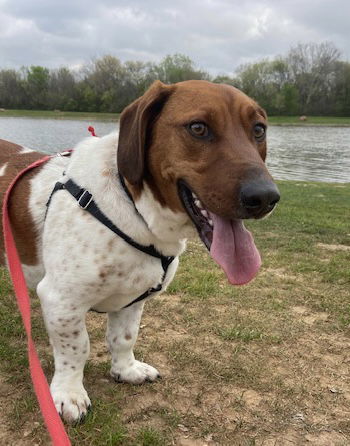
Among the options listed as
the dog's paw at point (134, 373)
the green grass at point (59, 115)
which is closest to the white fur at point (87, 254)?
the dog's paw at point (134, 373)

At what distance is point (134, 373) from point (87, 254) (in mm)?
1206

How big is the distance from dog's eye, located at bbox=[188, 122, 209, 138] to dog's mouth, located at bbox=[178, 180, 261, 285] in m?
0.31

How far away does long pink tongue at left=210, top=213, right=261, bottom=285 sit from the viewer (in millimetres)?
2811

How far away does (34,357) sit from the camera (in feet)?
8.76

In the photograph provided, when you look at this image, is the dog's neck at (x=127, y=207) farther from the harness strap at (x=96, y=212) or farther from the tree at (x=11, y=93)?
the tree at (x=11, y=93)

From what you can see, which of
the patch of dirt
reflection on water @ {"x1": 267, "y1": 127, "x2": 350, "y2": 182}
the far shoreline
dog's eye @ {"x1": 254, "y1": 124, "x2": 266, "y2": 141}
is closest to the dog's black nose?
dog's eye @ {"x1": 254, "y1": 124, "x2": 266, "y2": 141}

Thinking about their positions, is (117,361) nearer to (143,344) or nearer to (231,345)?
(143,344)

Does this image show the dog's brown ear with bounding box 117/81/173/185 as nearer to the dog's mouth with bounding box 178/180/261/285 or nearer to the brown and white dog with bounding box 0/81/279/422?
the brown and white dog with bounding box 0/81/279/422

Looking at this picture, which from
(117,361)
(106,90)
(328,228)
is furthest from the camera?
(106,90)

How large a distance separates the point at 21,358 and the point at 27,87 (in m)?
86.8

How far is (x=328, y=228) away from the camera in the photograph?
8.73 m

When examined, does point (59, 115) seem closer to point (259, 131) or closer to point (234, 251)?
point (259, 131)

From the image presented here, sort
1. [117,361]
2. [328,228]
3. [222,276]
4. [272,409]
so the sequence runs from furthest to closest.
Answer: [328,228], [222,276], [117,361], [272,409]

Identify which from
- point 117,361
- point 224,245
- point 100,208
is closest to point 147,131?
point 100,208
